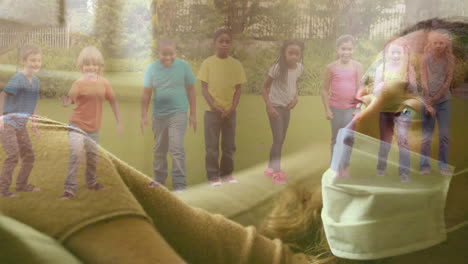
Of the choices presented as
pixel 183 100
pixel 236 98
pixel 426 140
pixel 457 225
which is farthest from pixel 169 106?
pixel 457 225

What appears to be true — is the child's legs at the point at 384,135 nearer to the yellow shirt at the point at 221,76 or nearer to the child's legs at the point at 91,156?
the yellow shirt at the point at 221,76

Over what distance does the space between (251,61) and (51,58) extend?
14.9 inches

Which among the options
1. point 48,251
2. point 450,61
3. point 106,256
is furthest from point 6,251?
point 450,61

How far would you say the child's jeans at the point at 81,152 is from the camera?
113 cm

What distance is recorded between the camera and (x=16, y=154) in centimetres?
114

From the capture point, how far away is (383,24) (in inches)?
47.3

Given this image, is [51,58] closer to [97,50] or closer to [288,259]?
[97,50]

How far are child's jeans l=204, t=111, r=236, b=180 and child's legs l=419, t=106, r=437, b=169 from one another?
16.1 inches

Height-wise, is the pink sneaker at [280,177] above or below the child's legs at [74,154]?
below

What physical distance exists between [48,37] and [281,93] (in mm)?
460

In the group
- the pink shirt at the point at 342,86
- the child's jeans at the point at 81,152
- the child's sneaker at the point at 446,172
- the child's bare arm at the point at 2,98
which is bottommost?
the child's sneaker at the point at 446,172

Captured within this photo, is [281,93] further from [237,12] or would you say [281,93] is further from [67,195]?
[67,195]

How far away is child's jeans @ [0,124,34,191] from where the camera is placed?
1.13 m
